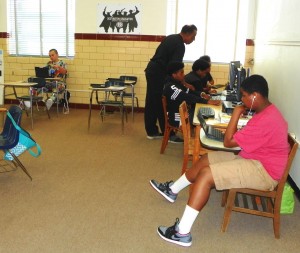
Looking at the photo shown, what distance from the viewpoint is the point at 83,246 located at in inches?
104

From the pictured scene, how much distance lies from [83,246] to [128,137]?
3.25 metres

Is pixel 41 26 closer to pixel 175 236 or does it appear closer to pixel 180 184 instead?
pixel 180 184

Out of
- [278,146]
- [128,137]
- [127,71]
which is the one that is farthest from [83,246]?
[127,71]

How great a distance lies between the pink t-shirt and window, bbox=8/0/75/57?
6035mm

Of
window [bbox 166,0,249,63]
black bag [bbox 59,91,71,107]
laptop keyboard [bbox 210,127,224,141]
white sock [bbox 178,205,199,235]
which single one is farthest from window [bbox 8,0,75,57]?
white sock [bbox 178,205,199,235]

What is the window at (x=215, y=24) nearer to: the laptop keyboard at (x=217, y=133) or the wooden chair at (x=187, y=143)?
the wooden chair at (x=187, y=143)

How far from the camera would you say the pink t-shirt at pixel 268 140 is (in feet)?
8.39

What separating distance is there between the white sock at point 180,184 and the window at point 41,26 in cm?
537

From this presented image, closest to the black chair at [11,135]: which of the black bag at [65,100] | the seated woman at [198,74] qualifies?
the seated woman at [198,74]

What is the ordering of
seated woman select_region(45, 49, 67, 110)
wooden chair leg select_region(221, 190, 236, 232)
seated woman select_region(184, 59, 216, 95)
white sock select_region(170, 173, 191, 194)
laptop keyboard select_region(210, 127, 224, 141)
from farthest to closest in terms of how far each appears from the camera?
1. seated woman select_region(45, 49, 67, 110)
2. seated woman select_region(184, 59, 216, 95)
3. white sock select_region(170, 173, 191, 194)
4. laptop keyboard select_region(210, 127, 224, 141)
5. wooden chair leg select_region(221, 190, 236, 232)

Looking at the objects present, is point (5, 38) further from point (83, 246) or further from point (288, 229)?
point (288, 229)

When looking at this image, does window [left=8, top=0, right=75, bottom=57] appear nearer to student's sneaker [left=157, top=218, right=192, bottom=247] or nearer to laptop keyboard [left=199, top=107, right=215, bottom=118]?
laptop keyboard [left=199, top=107, right=215, bottom=118]

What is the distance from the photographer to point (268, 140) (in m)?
2.58

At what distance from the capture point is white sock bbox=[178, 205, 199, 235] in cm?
266
